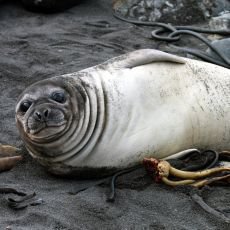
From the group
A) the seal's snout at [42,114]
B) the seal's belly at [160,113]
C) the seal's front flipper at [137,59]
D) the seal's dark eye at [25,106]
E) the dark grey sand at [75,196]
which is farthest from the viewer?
the seal's front flipper at [137,59]

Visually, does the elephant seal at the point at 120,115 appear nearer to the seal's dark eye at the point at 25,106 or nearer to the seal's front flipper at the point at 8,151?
the seal's dark eye at the point at 25,106

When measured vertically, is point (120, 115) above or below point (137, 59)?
below

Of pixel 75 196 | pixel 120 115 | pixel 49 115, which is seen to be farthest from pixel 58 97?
pixel 75 196

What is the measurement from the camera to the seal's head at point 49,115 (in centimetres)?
290

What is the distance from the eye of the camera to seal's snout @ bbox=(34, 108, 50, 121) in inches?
113

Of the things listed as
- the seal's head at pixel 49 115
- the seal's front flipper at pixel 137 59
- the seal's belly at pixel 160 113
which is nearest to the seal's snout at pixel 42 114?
the seal's head at pixel 49 115

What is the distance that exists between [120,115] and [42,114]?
41 centimetres

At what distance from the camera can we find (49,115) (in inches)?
114

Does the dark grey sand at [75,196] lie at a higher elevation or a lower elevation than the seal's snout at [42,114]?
lower

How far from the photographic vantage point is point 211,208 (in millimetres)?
2756

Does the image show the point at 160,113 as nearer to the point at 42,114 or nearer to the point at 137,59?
the point at 137,59

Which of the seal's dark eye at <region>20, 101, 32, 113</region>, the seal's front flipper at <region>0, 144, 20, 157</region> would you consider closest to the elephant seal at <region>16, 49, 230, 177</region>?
the seal's dark eye at <region>20, 101, 32, 113</region>

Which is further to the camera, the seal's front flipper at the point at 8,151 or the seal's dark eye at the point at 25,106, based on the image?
the seal's front flipper at the point at 8,151

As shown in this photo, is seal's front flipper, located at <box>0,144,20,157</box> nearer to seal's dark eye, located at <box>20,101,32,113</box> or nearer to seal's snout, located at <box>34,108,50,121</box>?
seal's dark eye, located at <box>20,101,32,113</box>
